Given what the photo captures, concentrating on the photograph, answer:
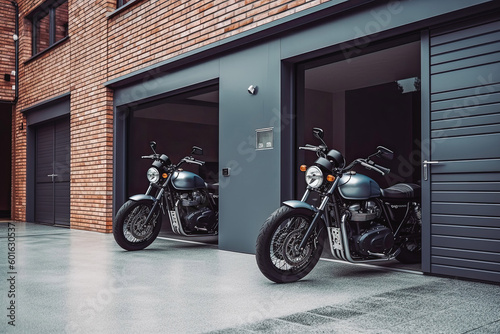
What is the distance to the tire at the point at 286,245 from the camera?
152 inches

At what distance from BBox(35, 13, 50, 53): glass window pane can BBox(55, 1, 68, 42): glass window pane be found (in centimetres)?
58

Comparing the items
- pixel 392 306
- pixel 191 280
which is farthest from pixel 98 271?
pixel 392 306

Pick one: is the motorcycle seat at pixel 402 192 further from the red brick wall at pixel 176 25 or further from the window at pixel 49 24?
the window at pixel 49 24

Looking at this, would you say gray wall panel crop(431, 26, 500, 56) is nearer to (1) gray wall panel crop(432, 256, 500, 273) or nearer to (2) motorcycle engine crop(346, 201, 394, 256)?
(2) motorcycle engine crop(346, 201, 394, 256)

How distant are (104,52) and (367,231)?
591cm

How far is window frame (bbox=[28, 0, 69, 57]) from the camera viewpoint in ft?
35.0

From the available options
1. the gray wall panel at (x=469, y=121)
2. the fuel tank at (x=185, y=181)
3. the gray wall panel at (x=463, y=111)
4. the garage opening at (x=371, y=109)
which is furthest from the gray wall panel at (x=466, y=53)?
the garage opening at (x=371, y=109)

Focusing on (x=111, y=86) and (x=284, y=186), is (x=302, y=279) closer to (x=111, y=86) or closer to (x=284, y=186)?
(x=284, y=186)

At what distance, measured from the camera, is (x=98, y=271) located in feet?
15.1

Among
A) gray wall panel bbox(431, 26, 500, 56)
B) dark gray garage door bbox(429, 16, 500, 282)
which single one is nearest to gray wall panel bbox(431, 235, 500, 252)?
dark gray garage door bbox(429, 16, 500, 282)

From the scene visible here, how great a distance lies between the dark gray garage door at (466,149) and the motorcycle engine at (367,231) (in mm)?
387

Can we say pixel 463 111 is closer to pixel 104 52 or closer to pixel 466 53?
pixel 466 53

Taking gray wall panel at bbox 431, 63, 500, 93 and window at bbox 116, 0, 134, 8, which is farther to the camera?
window at bbox 116, 0, 134, 8

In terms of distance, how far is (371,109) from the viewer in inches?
435
